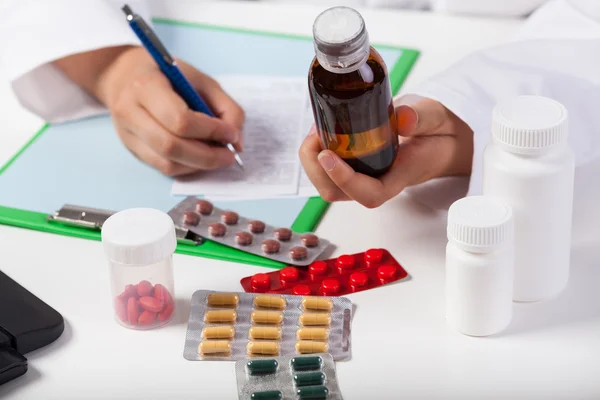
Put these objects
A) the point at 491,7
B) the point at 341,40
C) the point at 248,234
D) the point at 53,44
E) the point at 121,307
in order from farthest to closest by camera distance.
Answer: the point at 491,7 → the point at 53,44 → the point at 248,234 → the point at 121,307 → the point at 341,40

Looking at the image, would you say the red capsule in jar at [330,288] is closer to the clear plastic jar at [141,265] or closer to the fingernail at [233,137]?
the clear plastic jar at [141,265]

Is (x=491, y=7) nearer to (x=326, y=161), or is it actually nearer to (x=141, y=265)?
(x=326, y=161)

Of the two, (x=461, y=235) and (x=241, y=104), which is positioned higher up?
(x=461, y=235)

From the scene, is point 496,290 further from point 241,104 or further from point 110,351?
point 241,104

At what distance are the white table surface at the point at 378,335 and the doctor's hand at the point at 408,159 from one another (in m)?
0.06

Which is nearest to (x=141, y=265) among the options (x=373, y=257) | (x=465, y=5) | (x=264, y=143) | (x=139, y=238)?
(x=139, y=238)

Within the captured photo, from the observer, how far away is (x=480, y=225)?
0.75 metres

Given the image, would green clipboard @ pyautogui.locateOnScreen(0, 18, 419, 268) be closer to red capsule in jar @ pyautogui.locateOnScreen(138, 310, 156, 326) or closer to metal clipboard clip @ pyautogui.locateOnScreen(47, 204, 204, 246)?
metal clipboard clip @ pyautogui.locateOnScreen(47, 204, 204, 246)

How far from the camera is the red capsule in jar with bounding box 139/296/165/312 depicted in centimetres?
83

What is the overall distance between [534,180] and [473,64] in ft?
0.85

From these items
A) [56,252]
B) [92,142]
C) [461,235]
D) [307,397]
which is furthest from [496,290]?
[92,142]

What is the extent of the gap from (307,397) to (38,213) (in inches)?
16.7

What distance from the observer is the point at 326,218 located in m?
0.98

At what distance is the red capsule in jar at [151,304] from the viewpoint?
2.72ft
